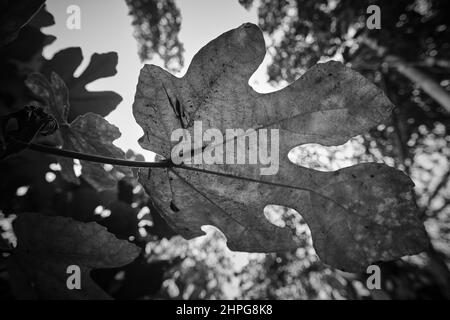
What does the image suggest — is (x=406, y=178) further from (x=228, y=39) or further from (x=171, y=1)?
(x=171, y=1)

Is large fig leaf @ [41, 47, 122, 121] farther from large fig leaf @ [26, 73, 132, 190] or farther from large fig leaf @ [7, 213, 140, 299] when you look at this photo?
large fig leaf @ [7, 213, 140, 299]

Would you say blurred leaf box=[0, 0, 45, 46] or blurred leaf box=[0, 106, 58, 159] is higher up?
blurred leaf box=[0, 0, 45, 46]

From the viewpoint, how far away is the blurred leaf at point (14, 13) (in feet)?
2.50

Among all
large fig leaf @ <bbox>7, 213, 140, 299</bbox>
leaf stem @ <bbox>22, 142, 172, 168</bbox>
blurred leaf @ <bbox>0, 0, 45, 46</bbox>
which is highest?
blurred leaf @ <bbox>0, 0, 45, 46</bbox>

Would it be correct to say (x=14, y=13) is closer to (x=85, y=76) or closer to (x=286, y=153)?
(x=286, y=153)

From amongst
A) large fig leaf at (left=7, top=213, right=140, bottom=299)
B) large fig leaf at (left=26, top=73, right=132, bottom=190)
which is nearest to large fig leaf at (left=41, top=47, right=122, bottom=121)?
large fig leaf at (left=26, top=73, right=132, bottom=190)

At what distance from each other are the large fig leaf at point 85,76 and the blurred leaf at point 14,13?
105 centimetres

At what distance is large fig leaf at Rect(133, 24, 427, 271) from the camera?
0.77 meters

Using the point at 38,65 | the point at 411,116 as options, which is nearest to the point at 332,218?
the point at 38,65

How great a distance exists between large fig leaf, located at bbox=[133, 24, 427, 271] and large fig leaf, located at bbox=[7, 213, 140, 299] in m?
0.25

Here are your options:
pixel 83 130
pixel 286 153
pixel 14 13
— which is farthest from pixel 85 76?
pixel 286 153

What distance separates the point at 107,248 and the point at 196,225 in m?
0.32

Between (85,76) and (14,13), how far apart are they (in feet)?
3.86

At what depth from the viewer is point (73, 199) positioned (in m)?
2.02
